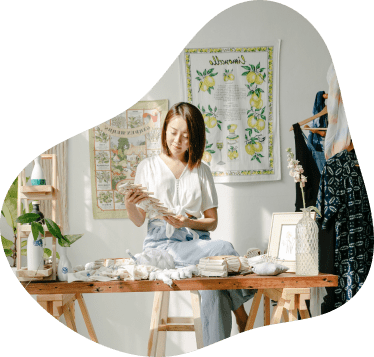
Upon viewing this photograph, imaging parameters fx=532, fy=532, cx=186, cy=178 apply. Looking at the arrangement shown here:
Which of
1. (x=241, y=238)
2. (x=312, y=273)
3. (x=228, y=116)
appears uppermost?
(x=228, y=116)

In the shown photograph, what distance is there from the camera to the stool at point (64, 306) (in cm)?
312

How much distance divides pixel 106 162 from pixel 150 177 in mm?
297

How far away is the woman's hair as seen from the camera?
3.19m

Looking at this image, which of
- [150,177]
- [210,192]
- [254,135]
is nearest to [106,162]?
[150,177]

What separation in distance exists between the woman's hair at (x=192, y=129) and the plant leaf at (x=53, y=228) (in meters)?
0.80

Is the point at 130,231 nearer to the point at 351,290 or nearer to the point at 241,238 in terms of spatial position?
the point at 241,238

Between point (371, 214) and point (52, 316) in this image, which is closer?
point (52, 316)

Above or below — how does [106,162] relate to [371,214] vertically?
above

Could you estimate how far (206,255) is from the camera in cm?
314

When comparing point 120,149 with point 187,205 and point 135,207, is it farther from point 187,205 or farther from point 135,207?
point 187,205

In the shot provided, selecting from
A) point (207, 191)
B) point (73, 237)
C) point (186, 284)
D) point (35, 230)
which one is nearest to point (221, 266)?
point (186, 284)

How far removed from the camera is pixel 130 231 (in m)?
3.19

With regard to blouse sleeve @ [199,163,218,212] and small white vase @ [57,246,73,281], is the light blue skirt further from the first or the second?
small white vase @ [57,246,73,281]

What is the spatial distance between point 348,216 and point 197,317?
1.14 metres
